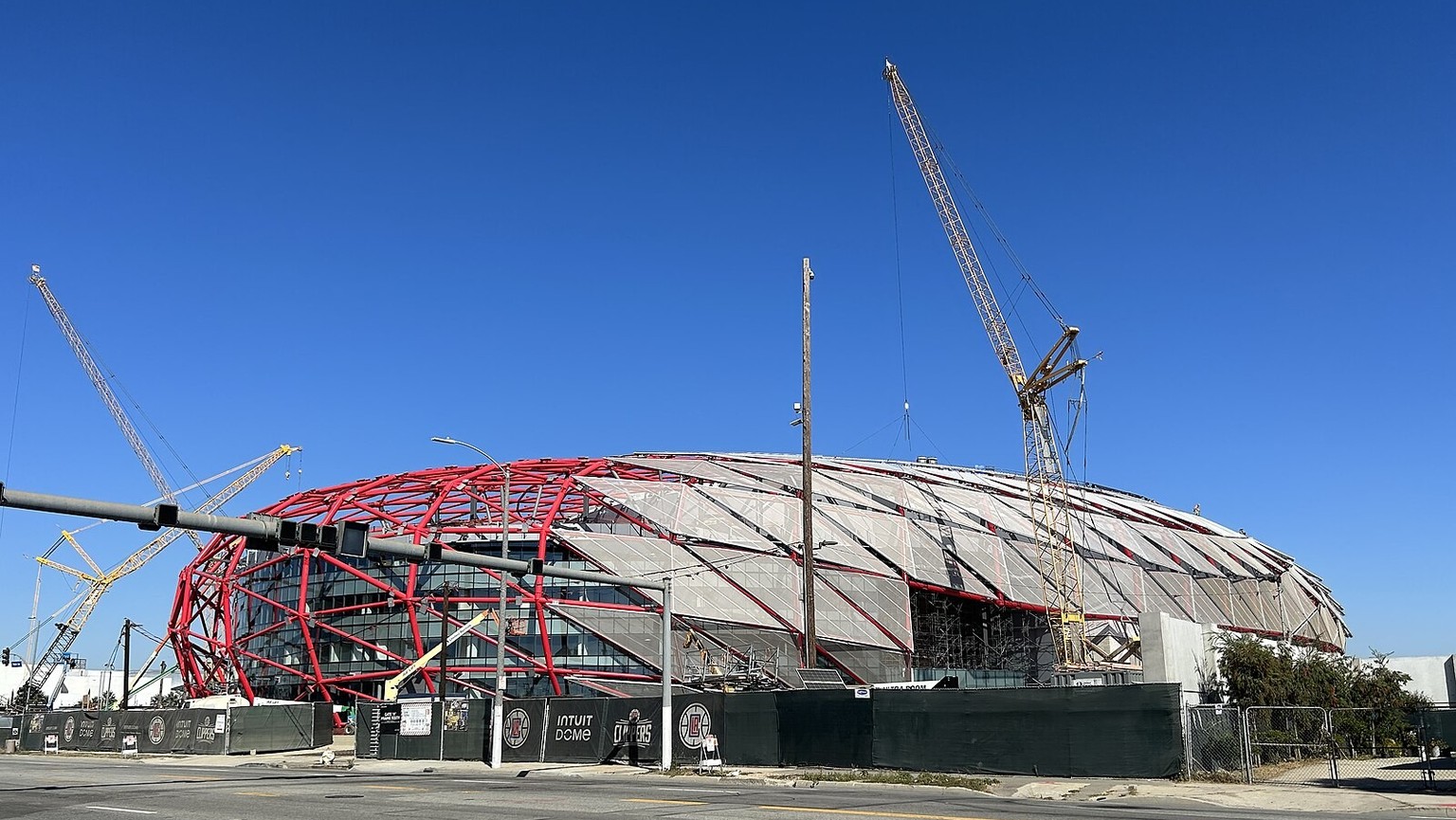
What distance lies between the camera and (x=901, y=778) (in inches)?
1121

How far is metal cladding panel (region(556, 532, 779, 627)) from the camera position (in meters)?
55.8

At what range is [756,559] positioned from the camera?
58688mm

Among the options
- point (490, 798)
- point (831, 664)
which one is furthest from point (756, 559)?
point (490, 798)

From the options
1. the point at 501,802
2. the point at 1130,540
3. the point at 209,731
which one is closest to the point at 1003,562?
the point at 1130,540

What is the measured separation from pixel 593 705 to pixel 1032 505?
40.8m

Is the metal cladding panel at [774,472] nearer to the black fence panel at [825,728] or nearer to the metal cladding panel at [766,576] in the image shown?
the metal cladding panel at [766,576]

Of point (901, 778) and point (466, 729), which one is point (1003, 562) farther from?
point (901, 778)

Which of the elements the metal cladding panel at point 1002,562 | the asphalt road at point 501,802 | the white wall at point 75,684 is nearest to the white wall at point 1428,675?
the metal cladding panel at point 1002,562

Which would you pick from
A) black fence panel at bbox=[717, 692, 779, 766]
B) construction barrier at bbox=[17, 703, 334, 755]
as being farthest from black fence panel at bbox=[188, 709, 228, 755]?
black fence panel at bbox=[717, 692, 779, 766]

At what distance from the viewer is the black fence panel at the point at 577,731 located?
3706 centimetres

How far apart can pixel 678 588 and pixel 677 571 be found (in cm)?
111

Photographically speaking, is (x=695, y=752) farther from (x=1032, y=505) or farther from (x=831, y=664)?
(x=1032, y=505)

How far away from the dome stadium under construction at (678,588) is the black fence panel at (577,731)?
14.0m

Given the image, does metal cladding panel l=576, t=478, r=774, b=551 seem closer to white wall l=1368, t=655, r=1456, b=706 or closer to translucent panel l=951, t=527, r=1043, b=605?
translucent panel l=951, t=527, r=1043, b=605
